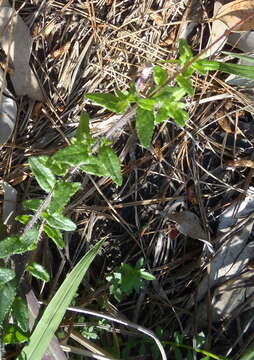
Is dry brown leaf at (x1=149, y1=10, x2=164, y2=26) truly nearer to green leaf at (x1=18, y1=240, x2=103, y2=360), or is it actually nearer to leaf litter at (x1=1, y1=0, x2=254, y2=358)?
leaf litter at (x1=1, y1=0, x2=254, y2=358)

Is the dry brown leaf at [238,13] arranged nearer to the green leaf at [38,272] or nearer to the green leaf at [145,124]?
the green leaf at [145,124]

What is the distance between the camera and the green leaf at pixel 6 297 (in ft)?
5.47

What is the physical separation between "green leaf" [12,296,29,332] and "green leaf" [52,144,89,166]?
56 cm

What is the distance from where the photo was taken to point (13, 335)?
1.83m

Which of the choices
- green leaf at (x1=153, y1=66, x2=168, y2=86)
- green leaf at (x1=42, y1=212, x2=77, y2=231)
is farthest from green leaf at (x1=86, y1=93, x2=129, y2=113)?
green leaf at (x1=42, y1=212, x2=77, y2=231)

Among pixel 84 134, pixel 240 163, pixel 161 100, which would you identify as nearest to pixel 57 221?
pixel 84 134

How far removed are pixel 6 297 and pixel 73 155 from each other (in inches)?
20.4

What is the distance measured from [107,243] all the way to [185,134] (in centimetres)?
56

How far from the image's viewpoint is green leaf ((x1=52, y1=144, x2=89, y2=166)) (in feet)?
4.95

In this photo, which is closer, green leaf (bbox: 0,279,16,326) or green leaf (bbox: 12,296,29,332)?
green leaf (bbox: 0,279,16,326)

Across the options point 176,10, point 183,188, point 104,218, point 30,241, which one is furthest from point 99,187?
point 176,10

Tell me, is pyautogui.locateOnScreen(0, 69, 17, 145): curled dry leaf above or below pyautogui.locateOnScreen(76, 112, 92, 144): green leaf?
below

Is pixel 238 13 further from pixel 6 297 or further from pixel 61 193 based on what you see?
pixel 6 297

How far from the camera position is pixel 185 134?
2.23 metres
